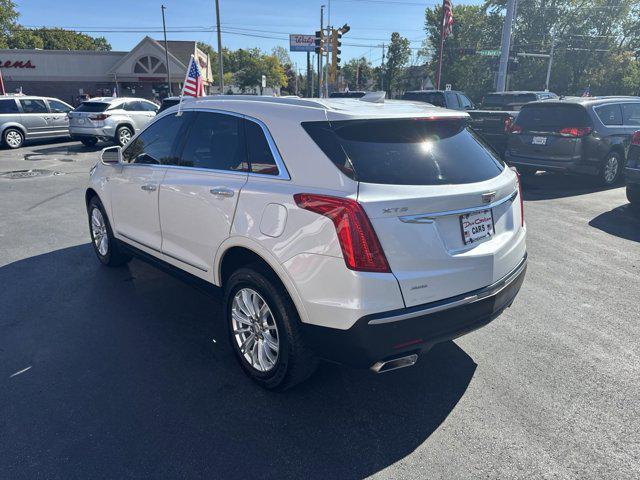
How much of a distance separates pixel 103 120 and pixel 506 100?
1398 centimetres

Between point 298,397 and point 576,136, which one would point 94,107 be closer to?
point 576,136

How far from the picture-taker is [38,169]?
1259cm

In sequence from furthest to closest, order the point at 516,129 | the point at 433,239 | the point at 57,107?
the point at 57,107 < the point at 516,129 < the point at 433,239

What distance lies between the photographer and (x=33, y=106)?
1719 centimetres

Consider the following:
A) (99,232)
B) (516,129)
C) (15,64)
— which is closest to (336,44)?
(516,129)

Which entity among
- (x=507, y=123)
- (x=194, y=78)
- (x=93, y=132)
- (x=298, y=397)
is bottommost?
(x=298, y=397)

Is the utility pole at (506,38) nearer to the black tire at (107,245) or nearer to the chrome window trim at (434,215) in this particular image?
the black tire at (107,245)

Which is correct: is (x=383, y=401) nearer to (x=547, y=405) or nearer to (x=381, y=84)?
(x=547, y=405)

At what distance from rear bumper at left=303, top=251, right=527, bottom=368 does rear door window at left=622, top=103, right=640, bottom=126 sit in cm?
958

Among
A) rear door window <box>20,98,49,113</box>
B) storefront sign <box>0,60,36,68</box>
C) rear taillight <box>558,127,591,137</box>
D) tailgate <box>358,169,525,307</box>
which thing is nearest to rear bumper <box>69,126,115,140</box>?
rear door window <box>20,98,49,113</box>

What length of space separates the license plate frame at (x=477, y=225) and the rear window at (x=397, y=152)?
22cm

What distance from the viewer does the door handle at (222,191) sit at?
319 centimetres

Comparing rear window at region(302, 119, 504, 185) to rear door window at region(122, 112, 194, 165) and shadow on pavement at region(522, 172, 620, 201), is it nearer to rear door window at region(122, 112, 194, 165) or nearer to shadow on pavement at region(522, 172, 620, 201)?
rear door window at region(122, 112, 194, 165)

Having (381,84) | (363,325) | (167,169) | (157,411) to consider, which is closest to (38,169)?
(167,169)
